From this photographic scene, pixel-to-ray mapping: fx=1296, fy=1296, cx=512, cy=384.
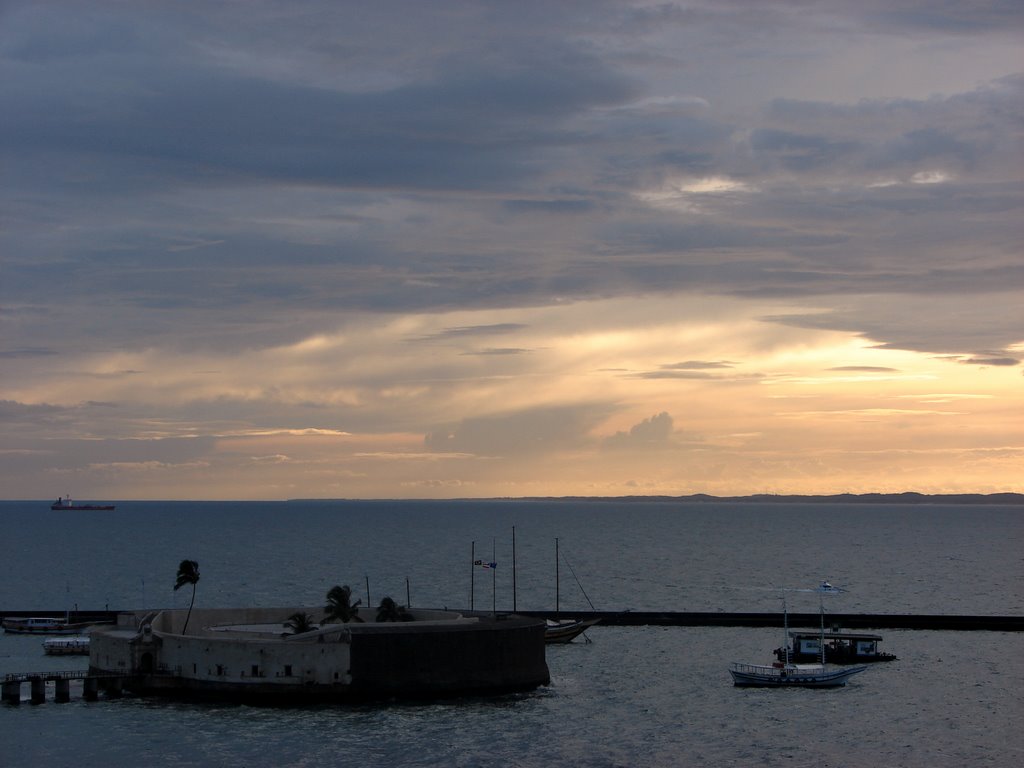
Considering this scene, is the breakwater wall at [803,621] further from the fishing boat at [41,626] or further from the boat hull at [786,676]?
the fishing boat at [41,626]

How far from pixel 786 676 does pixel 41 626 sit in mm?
68486

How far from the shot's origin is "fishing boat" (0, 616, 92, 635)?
116m

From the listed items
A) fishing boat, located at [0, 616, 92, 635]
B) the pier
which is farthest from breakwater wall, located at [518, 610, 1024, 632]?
the pier

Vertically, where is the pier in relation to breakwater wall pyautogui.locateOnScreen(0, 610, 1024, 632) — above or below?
below

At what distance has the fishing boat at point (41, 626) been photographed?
380ft

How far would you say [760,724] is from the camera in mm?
76188

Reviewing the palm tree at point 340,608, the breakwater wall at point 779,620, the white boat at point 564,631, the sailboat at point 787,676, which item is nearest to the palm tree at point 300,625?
the palm tree at point 340,608

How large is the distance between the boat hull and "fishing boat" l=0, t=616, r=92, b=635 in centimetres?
5980

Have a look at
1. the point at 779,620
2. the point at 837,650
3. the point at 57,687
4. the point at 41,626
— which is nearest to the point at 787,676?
the point at 837,650

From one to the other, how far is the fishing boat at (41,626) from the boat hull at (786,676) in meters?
59.8

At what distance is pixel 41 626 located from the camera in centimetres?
11869

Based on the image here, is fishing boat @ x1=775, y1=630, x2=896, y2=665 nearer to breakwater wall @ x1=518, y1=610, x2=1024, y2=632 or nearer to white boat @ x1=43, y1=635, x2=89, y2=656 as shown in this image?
breakwater wall @ x1=518, y1=610, x2=1024, y2=632

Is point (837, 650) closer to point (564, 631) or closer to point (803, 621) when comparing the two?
point (803, 621)

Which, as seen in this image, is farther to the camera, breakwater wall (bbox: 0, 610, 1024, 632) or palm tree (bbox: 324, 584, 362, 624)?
breakwater wall (bbox: 0, 610, 1024, 632)
